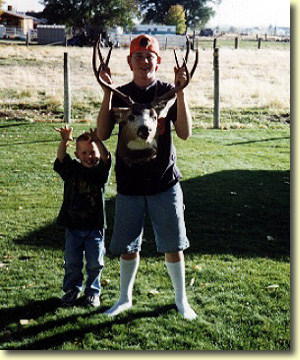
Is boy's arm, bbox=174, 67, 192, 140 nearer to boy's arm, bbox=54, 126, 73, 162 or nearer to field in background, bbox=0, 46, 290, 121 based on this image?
boy's arm, bbox=54, 126, 73, 162

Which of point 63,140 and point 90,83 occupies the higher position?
point 90,83

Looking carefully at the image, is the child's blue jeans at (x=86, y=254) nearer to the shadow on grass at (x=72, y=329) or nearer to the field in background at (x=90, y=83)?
the shadow on grass at (x=72, y=329)

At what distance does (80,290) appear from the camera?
12.7ft

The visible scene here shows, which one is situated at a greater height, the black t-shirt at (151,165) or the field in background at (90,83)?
the field in background at (90,83)

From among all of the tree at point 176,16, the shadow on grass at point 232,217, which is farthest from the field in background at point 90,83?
the shadow on grass at point 232,217

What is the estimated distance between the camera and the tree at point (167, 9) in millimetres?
6777

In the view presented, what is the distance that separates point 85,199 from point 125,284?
2.28 ft

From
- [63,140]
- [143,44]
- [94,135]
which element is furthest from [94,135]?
[143,44]

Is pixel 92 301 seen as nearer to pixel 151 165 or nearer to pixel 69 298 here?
pixel 69 298

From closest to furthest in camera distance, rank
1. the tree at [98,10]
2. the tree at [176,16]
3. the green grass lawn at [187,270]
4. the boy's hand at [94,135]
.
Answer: the green grass lawn at [187,270]
the boy's hand at [94,135]
the tree at [176,16]
the tree at [98,10]

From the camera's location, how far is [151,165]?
324 cm

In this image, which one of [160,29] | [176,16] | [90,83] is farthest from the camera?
[90,83]

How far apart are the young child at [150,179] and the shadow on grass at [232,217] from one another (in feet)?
4.32

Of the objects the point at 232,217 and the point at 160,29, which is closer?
the point at 232,217
